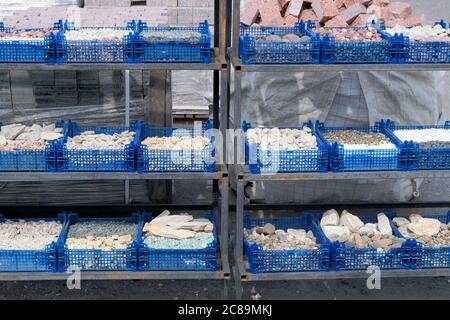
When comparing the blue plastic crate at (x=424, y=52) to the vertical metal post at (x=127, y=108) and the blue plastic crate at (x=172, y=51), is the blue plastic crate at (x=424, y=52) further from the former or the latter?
the vertical metal post at (x=127, y=108)

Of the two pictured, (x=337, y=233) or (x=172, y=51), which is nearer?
(x=172, y=51)

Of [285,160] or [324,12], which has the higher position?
[324,12]

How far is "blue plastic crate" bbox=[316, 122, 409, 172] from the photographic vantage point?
21.4ft

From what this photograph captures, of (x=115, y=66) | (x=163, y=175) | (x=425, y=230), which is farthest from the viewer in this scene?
(x=425, y=230)

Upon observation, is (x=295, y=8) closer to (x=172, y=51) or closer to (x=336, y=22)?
(x=336, y=22)

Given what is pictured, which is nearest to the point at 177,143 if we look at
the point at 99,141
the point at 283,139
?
the point at 99,141

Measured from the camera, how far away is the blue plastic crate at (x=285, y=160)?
21.2ft

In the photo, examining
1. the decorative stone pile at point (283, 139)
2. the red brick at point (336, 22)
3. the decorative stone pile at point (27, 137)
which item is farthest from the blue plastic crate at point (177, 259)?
the red brick at point (336, 22)

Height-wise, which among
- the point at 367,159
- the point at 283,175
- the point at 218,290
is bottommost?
the point at 218,290

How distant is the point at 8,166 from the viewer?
21.2 ft

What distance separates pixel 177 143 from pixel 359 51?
66.5 inches

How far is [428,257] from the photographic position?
6680mm

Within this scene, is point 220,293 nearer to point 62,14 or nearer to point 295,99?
point 295,99

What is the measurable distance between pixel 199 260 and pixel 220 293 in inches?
25.4
